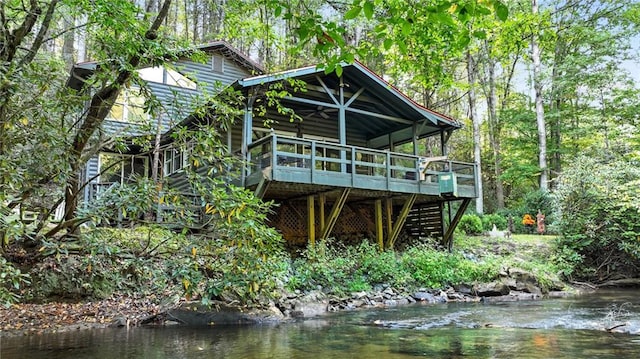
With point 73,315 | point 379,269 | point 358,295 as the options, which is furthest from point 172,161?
point 73,315

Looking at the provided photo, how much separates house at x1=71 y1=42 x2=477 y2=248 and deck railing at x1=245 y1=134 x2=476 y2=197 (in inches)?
1.0

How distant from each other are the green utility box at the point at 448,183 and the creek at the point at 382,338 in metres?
5.05

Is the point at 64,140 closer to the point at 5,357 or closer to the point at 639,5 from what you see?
the point at 5,357

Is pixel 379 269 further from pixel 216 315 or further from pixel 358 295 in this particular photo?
pixel 216 315

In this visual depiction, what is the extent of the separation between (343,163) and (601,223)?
8769 mm

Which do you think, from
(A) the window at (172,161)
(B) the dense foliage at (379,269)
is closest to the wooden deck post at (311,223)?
(B) the dense foliage at (379,269)

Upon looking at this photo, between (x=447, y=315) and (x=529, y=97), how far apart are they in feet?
81.9

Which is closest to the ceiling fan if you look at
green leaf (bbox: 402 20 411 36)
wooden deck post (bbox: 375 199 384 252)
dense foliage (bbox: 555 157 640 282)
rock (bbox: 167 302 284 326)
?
wooden deck post (bbox: 375 199 384 252)

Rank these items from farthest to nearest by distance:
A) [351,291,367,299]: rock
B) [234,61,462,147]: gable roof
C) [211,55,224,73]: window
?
[211,55,224,73]: window < [234,61,462,147]: gable roof < [351,291,367,299]: rock

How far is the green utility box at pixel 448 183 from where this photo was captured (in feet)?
44.8

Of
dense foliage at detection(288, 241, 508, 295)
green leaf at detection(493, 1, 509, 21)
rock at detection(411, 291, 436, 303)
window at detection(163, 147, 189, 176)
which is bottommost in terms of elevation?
rock at detection(411, 291, 436, 303)

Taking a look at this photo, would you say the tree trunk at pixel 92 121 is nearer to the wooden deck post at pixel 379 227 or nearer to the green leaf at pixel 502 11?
the green leaf at pixel 502 11

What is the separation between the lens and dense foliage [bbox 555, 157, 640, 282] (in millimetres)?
14055

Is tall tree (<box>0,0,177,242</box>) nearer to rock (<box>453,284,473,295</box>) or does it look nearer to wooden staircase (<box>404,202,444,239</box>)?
rock (<box>453,284,473,295</box>)
